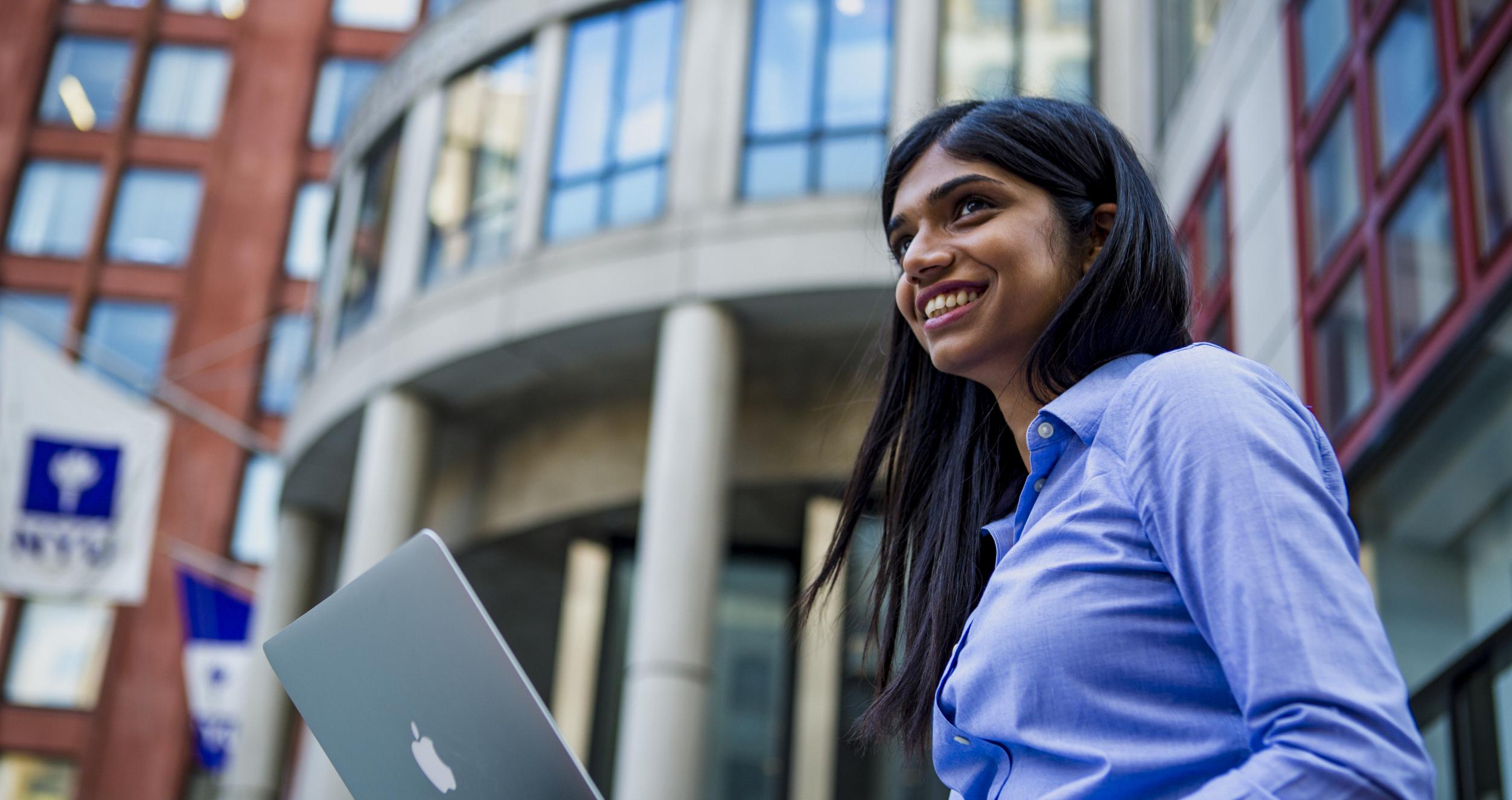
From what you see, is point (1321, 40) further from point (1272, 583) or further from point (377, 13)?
point (377, 13)

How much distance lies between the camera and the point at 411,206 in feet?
61.6

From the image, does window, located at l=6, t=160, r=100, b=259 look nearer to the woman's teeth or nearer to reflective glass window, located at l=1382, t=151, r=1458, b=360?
reflective glass window, located at l=1382, t=151, r=1458, b=360

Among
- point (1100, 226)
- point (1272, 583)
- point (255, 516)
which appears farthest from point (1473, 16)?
point (255, 516)

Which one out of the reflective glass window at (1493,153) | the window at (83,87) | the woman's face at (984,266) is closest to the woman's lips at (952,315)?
the woman's face at (984,266)

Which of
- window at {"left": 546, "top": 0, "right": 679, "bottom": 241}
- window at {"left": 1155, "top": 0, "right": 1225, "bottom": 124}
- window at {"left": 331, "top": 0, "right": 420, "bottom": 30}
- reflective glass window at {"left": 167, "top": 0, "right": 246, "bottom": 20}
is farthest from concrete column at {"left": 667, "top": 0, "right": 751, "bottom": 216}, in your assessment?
reflective glass window at {"left": 167, "top": 0, "right": 246, "bottom": 20}

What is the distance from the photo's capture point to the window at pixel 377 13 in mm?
36938

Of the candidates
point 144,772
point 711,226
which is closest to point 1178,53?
point 711,226

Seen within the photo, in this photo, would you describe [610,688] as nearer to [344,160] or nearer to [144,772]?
[344,160]

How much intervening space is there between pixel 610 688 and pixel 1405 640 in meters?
12.1

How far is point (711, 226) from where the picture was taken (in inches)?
616

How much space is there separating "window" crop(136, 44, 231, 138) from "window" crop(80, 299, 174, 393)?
447 centimetres

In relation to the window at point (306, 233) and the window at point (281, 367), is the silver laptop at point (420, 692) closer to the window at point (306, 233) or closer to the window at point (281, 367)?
Result: the window at point (281, 367)

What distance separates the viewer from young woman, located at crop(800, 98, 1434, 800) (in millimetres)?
1241

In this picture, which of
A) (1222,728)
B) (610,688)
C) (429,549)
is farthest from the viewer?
(610,688)
